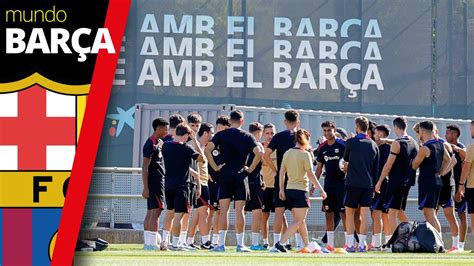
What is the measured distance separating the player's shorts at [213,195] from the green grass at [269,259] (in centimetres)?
240

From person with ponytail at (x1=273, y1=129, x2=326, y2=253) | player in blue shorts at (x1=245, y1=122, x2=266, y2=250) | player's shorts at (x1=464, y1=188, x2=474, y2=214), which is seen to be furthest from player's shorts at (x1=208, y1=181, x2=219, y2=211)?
player's shorts at (x1=464, y1=188, x2=474, y2=214)

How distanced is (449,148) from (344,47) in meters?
12.0

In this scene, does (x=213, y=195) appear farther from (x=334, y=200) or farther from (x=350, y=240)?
(x=350, y=240)

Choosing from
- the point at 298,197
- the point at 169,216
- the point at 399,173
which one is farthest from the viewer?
the point at 399,173

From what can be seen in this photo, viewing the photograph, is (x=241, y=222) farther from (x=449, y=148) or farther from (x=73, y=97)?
(x=73, y=97)

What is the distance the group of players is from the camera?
1572 centimetres

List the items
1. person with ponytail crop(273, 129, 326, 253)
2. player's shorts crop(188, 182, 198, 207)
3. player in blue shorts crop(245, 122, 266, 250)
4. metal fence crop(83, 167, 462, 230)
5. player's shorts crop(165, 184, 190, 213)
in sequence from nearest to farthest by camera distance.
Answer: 1. person with ponytail crop(273, 129, 326, 253)
2. player's shorts crop(165, 184, 190, 213)
3. player's shorts crop(188, 182, 198, 207)
4. player in blue shorts crop(245, 122, 266, 250)
5. metal fence crop(83, 167, 462, 230)

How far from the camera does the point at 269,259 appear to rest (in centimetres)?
1367

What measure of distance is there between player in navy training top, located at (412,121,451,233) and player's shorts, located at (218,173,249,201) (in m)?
2.26

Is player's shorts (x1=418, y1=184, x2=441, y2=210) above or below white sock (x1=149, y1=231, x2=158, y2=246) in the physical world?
above

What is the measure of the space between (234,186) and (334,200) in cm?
190

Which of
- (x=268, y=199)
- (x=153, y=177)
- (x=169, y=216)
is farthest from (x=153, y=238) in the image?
→ (x=268, y=199)

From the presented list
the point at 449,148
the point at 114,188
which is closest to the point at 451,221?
the point at 449,148

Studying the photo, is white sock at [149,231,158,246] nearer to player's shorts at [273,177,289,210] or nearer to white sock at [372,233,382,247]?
player's shorts at [273,177,289,210]
